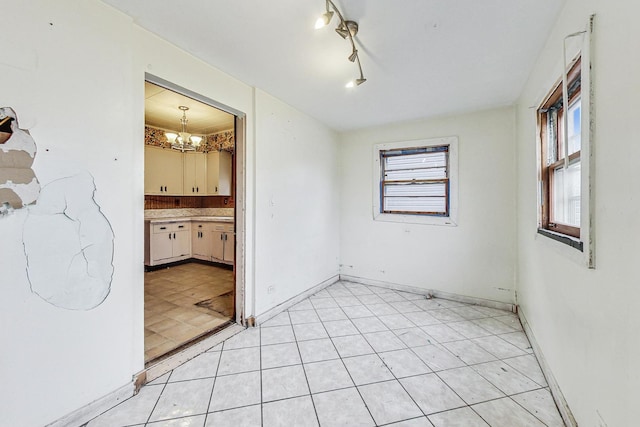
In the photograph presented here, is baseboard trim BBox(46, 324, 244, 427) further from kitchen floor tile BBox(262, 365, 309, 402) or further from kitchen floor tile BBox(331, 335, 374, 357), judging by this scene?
kitchen floor tile BBox(331, 335, 374, 357)

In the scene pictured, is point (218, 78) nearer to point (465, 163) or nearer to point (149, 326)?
point (149, 326)

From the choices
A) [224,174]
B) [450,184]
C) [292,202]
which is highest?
[224,174]

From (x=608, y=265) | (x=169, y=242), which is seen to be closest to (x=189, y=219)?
(x=169, y=242)

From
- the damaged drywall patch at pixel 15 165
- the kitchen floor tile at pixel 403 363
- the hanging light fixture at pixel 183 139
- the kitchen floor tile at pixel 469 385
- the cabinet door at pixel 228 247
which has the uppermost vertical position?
the hanging light fixture at pixel 183 139

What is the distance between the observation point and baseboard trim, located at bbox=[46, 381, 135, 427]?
145cm

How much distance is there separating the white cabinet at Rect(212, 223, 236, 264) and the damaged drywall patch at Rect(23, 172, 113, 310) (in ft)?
11.0

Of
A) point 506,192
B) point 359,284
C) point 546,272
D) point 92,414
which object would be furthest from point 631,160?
point 359,284

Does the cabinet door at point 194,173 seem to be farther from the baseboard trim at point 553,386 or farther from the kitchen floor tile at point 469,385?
the baseboard trim at point 553,386

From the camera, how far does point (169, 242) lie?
201 inches

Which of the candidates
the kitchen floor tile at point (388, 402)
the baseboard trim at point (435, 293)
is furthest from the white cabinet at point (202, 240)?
the kitchen floor tile at point (388, 402)

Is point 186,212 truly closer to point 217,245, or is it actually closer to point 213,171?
point 213,171

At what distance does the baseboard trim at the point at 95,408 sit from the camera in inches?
57.1

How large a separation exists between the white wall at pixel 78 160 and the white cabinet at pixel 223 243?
10.5 ft

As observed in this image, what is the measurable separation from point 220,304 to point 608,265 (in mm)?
3458
